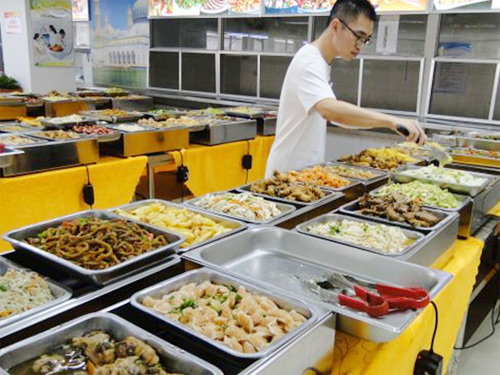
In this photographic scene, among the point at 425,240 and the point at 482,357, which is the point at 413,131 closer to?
the point at 425,240

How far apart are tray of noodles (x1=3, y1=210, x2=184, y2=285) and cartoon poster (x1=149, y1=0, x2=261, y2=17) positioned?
467 centimetres

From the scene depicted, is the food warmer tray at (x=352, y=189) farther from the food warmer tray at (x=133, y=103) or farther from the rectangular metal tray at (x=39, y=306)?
the food warmer tray at (x=133, y=103)

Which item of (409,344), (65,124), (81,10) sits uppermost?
(81,10)

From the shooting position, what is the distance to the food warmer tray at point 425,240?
1.63 m

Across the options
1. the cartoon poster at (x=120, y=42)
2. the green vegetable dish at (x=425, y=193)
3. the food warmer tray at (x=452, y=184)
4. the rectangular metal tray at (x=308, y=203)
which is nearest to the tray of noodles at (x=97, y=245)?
the rectangular metal tray at (x=308, y=203)

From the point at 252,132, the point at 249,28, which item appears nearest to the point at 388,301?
the point at 252,132

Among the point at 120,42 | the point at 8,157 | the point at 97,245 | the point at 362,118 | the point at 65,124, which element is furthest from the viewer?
the point at 120,42

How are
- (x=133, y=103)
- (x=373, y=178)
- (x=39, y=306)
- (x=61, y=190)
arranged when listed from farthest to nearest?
1. (x=133, y=103)
2. (x=61, y=190)
3. (x=373, y=178)
4. (x=39, y=306)

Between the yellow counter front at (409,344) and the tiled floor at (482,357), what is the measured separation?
83 cm

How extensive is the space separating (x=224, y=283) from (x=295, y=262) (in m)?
0.42

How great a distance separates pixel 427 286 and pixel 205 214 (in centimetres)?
87

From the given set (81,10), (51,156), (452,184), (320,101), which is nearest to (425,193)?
(452,184)

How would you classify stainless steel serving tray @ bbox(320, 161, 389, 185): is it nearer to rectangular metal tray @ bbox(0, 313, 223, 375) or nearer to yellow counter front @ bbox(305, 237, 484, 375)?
yellow counter front @ bbox(305, 237, 484, 375)

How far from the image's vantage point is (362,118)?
7.71 ft
